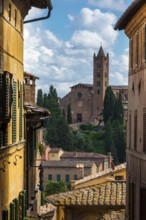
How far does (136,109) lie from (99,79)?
565ft

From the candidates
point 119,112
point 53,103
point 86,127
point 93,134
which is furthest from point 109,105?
point 53,103

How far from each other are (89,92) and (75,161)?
74387mm

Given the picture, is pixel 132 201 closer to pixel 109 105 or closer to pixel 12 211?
pixel 12 211

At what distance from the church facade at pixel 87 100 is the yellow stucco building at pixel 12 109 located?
159 metres

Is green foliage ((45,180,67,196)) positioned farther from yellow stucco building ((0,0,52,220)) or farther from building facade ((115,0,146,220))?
yellow stucco building ((0,0,52,220))

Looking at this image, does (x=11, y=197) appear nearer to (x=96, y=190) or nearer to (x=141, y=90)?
(x=141, y=90)

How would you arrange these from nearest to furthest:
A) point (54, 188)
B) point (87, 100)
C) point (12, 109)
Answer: point (12, 109), point (54, 188), point (87, 100)

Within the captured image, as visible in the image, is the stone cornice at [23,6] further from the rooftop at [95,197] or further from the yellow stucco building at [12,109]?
the rooftop at [95,197]

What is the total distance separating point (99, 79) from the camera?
626 ft

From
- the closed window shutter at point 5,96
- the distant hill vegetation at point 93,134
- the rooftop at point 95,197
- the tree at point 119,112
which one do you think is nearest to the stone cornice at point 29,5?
the closed window shutter at point 5,96

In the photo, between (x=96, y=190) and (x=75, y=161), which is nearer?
(x=96, y=190)

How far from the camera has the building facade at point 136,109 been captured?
55.6 ft

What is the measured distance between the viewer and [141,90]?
17828mm

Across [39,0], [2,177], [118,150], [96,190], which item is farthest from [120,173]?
[118,150]
